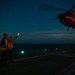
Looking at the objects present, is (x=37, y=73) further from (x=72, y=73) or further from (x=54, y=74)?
(x=72, y=73)

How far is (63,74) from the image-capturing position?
11773mm

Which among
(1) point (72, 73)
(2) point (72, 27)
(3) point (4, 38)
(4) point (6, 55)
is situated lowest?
(1) point (72, 73)

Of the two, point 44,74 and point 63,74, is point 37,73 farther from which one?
point 63,74

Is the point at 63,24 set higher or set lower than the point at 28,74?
higher

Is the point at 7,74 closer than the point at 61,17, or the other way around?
the point at 7,74

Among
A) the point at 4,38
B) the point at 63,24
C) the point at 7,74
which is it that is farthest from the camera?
the point at 63,24

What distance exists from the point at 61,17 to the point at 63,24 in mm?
1275

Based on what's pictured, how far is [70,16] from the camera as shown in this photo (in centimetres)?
3472

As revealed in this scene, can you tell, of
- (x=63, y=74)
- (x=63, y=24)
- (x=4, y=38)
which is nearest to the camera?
(x=63, y=74)

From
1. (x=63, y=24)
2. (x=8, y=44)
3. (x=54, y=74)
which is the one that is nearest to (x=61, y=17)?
(x=63, y=24)

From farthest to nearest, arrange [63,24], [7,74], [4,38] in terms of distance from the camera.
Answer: [63,24], [4,38], [7,74]

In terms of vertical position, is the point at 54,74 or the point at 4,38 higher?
the point at 4,38

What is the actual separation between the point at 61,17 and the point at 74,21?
6.43ft

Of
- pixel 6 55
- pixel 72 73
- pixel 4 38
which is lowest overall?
pixel 72 73
